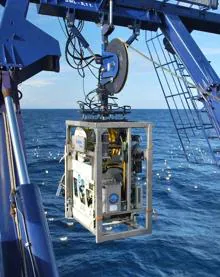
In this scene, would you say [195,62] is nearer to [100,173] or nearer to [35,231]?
[100,173]

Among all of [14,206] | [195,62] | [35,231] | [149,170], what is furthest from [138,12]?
[35,231]

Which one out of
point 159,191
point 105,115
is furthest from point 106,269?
point 159,191

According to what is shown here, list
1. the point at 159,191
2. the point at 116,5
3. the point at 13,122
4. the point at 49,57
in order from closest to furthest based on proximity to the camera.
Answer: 1. the point at 13,122
2. the point at 49,57
3. the point at 116,5
4. the point at 159,191

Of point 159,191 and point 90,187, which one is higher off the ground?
point 90,187

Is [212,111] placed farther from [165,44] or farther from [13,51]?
[13,51]

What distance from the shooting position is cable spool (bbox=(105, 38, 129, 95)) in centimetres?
659

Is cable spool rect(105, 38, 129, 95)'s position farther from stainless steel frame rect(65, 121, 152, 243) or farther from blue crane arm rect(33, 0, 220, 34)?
blue crane arm rect(33, 0, 220, 34)

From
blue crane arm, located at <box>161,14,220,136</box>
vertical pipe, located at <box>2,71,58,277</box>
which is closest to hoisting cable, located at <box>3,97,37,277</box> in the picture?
vertical pipe, located at <box>2,71,58,277</box>

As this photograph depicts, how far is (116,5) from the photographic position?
27.4 feet

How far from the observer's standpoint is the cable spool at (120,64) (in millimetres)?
6586

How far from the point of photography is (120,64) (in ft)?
21.9

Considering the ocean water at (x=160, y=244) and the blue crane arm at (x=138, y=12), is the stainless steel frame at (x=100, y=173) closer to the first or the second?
the ocean water at (x=160, y=244)

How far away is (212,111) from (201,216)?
1236 centimetres

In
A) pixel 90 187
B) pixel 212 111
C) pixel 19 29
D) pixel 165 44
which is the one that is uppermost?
pixel 165 44
